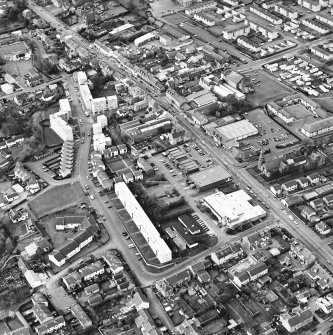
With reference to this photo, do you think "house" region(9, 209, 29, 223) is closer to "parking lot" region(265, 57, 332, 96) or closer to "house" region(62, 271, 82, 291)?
"house" region(62, 271, 82, 291)

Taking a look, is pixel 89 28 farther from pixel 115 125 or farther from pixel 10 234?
pixel 10 234

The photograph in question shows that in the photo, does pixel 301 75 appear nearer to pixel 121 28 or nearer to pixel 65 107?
pixel 121 28

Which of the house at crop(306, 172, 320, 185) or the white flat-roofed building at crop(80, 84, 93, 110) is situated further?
the white flat-roofed building at crop(80, 84, 93, 110)

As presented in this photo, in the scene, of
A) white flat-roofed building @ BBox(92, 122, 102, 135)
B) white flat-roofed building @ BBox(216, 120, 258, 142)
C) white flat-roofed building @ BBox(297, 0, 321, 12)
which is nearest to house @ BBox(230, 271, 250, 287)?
white flat-roofed building @ BBox(216, 120, 258, 142)

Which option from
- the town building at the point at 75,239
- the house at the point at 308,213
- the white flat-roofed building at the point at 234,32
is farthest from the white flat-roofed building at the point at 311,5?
the town building at the point at 75,239

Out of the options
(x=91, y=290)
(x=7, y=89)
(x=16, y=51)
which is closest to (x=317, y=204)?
(x=91, y=290)

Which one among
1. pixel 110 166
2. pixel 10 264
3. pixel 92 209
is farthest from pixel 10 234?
pixel 110 166
